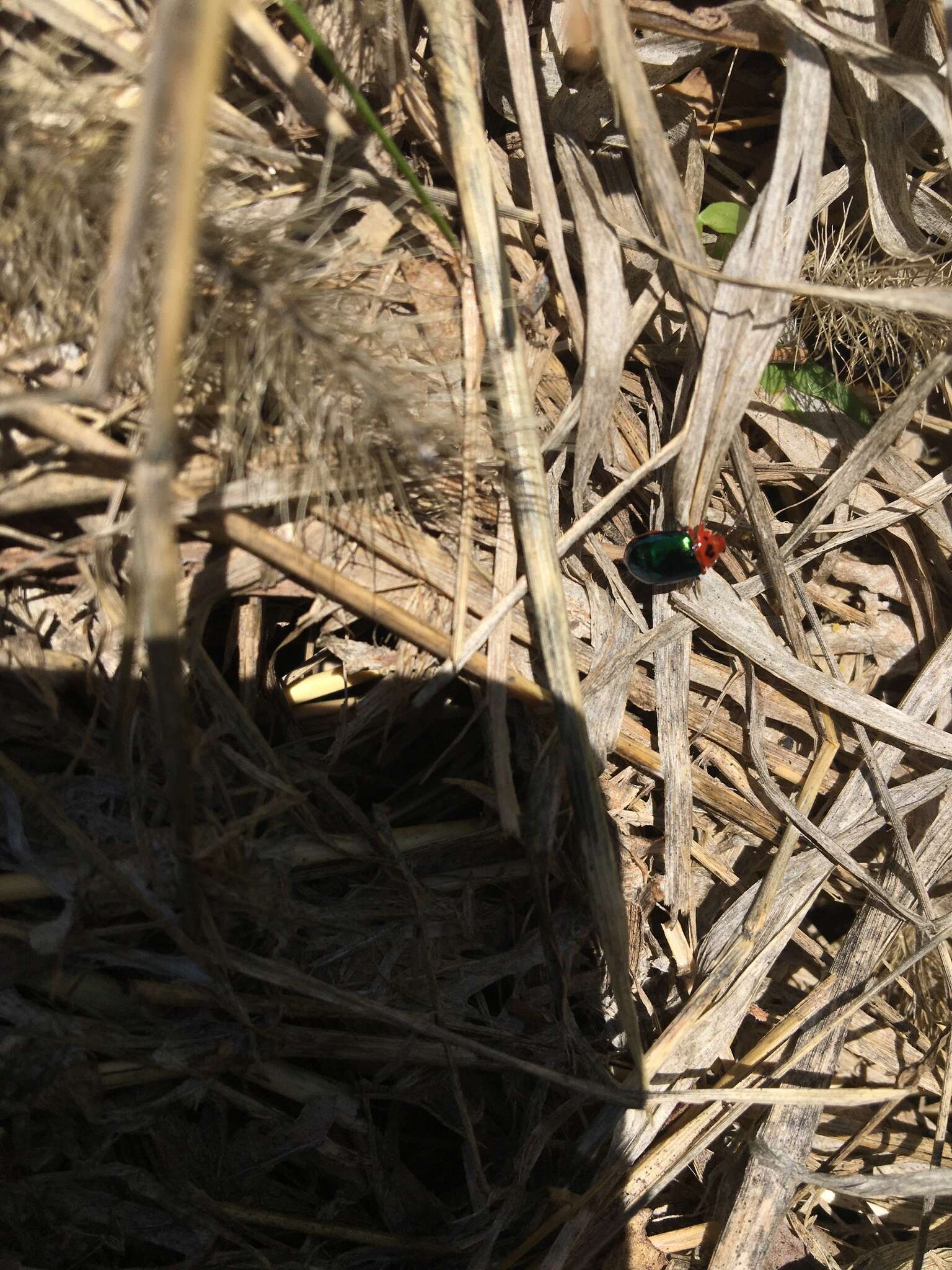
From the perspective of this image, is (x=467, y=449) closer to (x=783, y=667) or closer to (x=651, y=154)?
(x=651, y=154)

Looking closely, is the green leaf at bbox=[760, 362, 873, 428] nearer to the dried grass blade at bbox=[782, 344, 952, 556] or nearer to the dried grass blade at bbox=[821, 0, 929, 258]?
the dried grass blade at bbox=[782, 344, 952, 556]

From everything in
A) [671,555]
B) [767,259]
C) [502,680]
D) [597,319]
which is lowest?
[502,680]

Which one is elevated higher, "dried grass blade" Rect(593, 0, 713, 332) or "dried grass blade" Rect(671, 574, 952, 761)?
"dried grass blade" Rect(593, 0, 713, 332)

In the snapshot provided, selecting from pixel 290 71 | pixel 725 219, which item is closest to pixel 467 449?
pixel 290 71

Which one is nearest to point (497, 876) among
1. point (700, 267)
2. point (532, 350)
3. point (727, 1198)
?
point (727, 1198)

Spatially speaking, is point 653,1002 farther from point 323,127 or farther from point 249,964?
point 323,127

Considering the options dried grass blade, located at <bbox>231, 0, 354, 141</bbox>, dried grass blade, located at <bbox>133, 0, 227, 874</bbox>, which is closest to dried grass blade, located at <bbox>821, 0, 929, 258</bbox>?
dried grass blade, located at <bbox>231, 0, 354, 141</bbox>
